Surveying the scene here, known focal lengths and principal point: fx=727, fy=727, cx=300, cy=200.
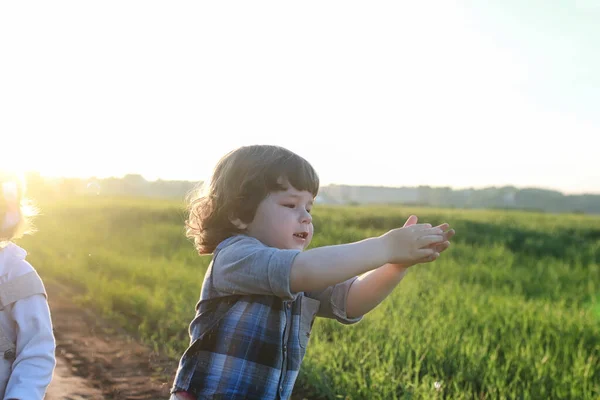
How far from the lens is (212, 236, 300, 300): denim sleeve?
1956mm

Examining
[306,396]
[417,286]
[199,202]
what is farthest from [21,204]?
[417,286]

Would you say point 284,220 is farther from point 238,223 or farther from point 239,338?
point 239,338

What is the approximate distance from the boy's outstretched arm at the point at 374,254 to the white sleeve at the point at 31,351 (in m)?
0.91

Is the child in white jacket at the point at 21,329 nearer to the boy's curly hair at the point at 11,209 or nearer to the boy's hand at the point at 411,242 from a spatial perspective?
the boy's curly hair at the point at 11,209

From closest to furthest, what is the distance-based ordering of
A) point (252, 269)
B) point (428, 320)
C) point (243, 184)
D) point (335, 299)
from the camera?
point (252, 269) < point (243, 184) < point (335, 299) < point (428, 320)

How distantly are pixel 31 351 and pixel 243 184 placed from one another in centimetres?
82

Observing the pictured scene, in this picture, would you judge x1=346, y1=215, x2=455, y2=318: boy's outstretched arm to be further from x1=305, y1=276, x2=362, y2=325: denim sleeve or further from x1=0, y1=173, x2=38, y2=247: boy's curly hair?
x1=0, y1=173, x2=38, y2=247: boy's curly hair

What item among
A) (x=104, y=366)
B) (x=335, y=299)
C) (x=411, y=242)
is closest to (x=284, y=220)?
(x=335, y=299)

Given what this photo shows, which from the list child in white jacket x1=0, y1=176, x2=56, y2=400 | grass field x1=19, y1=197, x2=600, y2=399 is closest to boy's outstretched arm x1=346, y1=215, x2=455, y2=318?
child in white jacket x1=0, y1=176, x2=56, y2=400

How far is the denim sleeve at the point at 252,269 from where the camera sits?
196 centimetres

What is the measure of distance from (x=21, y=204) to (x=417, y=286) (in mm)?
5153

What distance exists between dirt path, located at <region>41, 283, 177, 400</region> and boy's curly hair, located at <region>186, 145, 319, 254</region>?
2342 mm

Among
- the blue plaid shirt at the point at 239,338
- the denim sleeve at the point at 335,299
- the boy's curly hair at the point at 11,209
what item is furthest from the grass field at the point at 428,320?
the boy's curly hair at the point at 11,209

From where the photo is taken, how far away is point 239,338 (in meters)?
2.14
